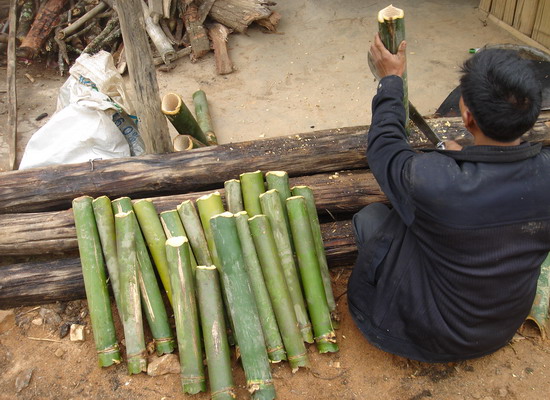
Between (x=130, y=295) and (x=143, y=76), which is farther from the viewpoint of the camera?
(x=143, y=76)

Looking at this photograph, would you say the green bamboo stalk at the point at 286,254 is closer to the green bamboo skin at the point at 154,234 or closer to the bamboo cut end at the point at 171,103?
the green bamboo skin at the point at 154,234

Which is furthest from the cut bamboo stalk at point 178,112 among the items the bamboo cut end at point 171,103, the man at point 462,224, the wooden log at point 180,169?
the man at point 462,224

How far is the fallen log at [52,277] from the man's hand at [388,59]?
1.16 metres

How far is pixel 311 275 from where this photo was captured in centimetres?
314

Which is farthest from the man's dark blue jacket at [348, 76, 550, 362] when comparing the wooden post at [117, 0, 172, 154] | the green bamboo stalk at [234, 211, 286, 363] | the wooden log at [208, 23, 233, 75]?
the wooden log at [208, 23, 233, 75]

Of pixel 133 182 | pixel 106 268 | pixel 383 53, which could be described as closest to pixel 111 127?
pixel 133 182

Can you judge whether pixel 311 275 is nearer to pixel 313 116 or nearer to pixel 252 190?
pixel 252 190

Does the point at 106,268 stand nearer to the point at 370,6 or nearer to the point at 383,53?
the point at 383,53

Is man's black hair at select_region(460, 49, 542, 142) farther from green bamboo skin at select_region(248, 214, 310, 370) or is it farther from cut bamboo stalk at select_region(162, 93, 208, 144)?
cut bamboo stalk at select_region(162, 93, 208, 144)

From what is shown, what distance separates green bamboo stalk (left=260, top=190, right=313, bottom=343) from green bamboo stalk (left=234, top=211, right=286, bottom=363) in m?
0.17

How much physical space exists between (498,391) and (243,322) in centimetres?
141

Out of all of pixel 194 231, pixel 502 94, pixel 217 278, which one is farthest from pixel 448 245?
pixel 194 231

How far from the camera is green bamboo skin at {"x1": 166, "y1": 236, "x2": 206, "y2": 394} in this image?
2836mm

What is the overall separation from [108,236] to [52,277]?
500mm
